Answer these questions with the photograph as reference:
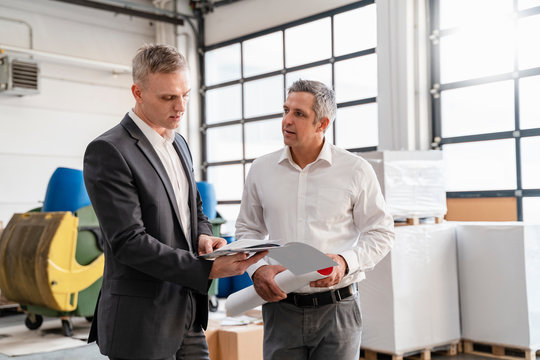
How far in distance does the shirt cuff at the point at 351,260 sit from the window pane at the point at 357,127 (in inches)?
205

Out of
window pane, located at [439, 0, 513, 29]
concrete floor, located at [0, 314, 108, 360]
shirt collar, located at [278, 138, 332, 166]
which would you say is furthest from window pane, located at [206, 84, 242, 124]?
shirt collar, located at [278, 138, 332, 166]

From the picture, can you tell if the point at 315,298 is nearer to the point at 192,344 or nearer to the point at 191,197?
the point at 192,344

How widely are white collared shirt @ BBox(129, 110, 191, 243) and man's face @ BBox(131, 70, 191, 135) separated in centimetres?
5

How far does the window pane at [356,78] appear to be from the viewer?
761 cm

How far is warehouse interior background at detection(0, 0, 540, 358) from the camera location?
6.38m

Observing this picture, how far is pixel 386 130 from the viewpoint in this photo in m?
6.85

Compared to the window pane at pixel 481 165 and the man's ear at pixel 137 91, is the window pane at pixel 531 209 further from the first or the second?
the man's ear at pixel 137 91

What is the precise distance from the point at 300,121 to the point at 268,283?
26.4 inches

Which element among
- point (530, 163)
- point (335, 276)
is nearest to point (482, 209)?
point (530, 163)

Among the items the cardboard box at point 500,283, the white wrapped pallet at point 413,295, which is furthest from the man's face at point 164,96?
the cardboard box at point 500,283

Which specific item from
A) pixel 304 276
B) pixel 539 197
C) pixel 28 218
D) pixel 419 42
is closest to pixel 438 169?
pixel 539 197

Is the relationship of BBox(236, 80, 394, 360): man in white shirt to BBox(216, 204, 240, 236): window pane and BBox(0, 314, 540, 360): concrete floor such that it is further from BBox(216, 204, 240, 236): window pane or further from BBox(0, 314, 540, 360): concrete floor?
BBox(216, 204, 240, 236): window pane

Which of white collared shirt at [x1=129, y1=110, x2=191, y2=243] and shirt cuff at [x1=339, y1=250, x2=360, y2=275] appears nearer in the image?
white collared shirt at [x1=129, y1=110, x2=191, y2=243]

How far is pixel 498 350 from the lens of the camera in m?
5.10
